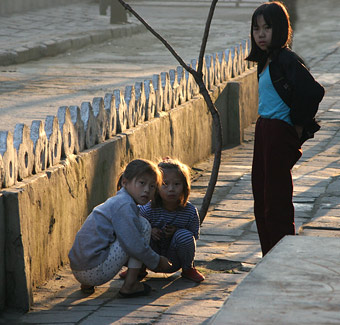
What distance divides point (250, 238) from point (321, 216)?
28.3 inches

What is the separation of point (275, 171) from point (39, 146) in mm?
1303

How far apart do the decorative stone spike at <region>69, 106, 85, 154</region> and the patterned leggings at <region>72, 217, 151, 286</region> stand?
98 cm

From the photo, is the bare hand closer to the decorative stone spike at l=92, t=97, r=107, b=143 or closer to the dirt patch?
the dirt patch

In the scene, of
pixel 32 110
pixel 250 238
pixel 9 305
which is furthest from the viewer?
pixel 32 110

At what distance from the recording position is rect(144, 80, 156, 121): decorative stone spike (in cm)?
663

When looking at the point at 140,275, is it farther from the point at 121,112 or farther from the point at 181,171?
the point at 121,112

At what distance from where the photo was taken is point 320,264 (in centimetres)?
295

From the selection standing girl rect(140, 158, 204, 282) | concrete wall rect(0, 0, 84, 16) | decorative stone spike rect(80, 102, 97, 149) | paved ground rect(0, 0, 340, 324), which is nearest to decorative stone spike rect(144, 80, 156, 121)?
paved ground rect(0, 0, 340, 324)

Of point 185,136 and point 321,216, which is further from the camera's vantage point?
point 185,136

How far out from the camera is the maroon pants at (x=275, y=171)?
14.5ft

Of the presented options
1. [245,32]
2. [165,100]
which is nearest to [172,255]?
[165,100]

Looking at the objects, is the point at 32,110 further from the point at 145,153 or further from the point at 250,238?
the point at 250,238

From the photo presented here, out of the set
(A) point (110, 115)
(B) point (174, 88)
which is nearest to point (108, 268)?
(A) point (110, 115)

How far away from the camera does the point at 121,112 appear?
235 inches
